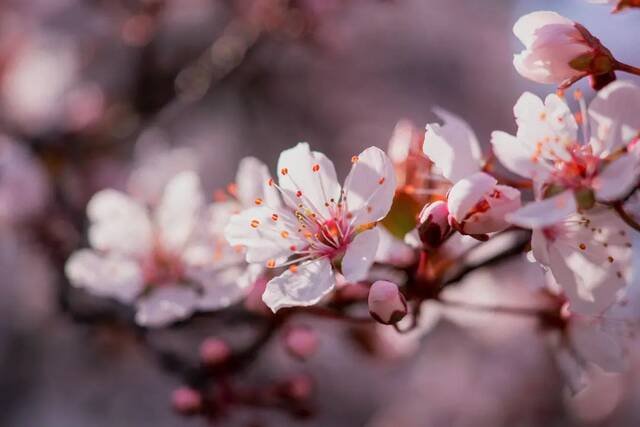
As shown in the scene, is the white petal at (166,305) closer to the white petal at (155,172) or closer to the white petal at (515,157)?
the white petal at (155,172)

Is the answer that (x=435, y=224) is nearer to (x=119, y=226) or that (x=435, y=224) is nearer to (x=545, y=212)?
(x=545, y=212)

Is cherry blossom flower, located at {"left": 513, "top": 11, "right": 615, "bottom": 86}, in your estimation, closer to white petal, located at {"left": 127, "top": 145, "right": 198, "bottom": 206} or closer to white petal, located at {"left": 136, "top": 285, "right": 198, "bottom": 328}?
white petal, located at {"left": 136, "top": 285, "right": 198, "bottom": 328}

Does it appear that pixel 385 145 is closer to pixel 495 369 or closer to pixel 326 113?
pixel 326 113

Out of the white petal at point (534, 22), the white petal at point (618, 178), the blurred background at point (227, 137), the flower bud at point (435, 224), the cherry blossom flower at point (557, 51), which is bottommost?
the blurred background at point (227, 137)

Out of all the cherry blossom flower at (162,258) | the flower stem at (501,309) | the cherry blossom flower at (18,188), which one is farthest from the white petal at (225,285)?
the cherry blossom flower at (18,188)

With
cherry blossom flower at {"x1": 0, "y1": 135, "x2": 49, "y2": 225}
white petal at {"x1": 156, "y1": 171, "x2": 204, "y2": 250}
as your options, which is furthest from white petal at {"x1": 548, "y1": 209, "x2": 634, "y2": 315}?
cherry blossom flower at {"x1": 0, "y1": 135, "x2": 49, "y2": 225}

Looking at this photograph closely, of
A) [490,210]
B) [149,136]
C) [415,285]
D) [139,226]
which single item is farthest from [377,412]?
[490,210]
